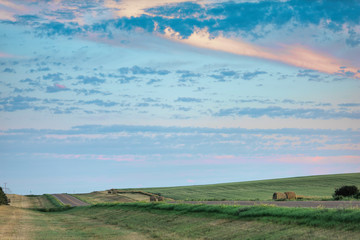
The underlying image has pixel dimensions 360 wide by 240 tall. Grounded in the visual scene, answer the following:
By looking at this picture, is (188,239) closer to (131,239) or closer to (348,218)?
(131,239)

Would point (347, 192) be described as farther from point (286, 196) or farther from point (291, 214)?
point (291, 214)

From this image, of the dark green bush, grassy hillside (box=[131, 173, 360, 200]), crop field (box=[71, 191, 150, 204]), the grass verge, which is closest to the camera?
the grass verge

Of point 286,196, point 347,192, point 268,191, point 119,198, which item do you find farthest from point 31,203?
point 347,192

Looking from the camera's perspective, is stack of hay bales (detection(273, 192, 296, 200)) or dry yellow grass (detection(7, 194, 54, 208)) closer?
stack of hay bales (detection(273, 192, 296, 200))

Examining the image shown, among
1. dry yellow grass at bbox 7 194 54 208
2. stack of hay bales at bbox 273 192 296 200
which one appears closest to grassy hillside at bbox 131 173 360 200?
stack of hay bales at bbox 273 192 296 200

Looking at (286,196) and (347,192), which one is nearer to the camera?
(347,192)

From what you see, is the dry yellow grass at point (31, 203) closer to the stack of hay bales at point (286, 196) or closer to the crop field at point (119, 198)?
the crop field at point (119, 198)

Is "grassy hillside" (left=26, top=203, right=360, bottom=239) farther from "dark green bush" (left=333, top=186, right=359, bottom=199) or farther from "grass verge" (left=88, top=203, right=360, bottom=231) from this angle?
"dark green bush" (left=333, top=186, right=359, bottom=199)

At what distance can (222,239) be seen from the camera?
23812 mm

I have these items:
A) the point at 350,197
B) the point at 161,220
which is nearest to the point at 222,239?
the point at 161,220

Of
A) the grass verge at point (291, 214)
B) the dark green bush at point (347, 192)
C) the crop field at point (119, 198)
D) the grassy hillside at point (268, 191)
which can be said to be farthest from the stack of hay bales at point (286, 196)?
the crop field at point (119, 198)

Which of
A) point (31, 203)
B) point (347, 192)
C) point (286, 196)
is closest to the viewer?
point (347, 192)

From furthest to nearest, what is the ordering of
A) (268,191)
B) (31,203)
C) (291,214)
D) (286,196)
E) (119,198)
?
(31,203)
(119,198)
(268,191)
(286,196)
(291,214)

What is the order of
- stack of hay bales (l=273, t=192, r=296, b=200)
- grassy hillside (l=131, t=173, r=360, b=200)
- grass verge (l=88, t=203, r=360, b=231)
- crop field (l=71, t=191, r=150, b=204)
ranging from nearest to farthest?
grass verge (l=88, t=203, r=360, b=231)
stack of hay bales (l=273, t=192, r=296, b=200)
grassy hillside (l=131, t=173, r=360, b=200)
crop field (l=71, t=191, r=150, b=204)
